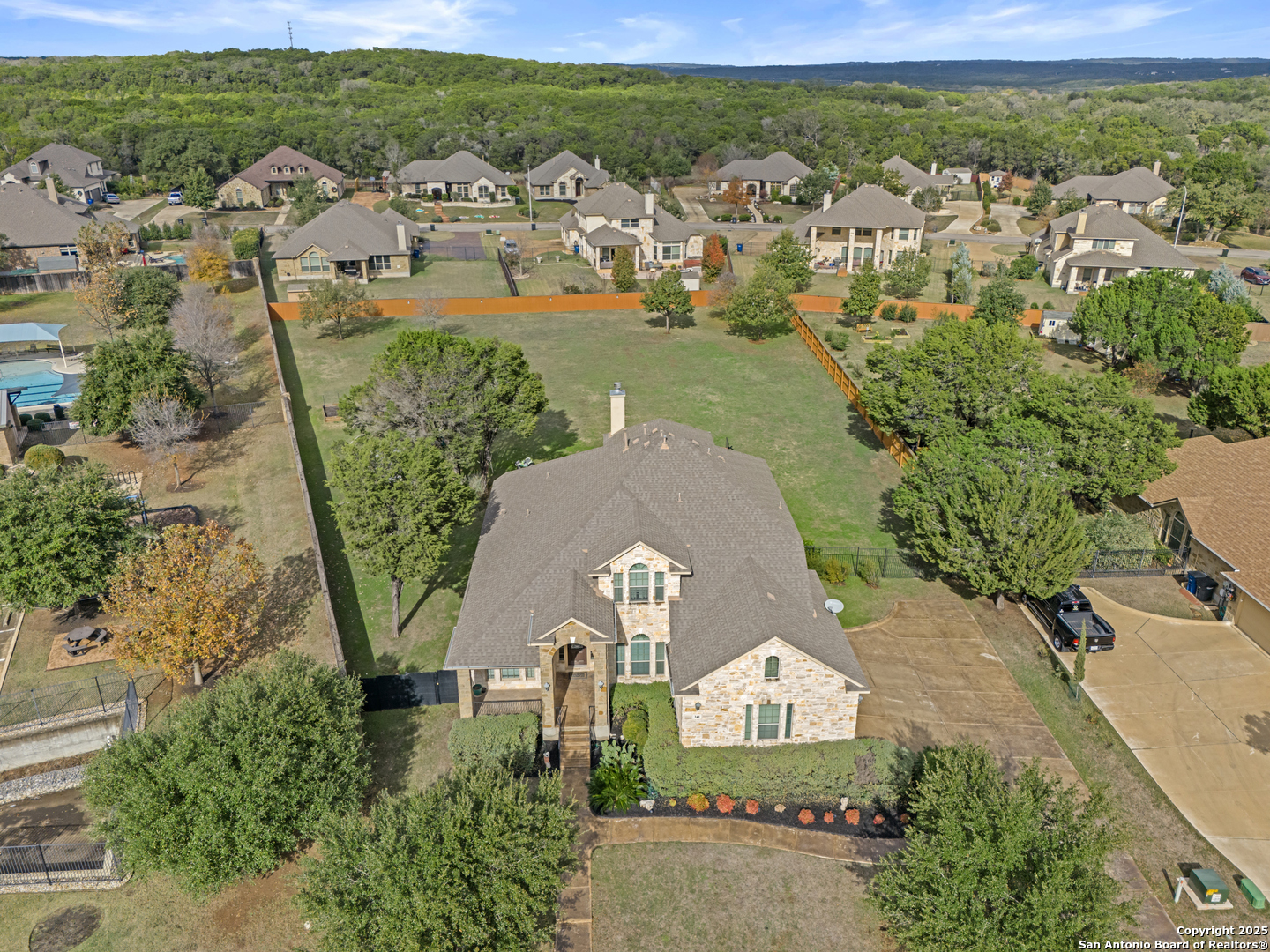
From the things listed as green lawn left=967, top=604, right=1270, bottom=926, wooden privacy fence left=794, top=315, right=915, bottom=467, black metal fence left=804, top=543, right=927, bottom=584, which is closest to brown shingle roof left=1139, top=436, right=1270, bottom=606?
green lawn left=967, top=604, right=1270, bottom=926

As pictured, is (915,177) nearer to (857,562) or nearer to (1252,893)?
(857,562)

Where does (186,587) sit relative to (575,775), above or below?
above

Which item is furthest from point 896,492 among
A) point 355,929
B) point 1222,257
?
point 1222,257

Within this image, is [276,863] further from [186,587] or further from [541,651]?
[186,587]

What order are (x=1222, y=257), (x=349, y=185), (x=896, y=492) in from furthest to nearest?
1. (x=349, y=185)
2. (x=1222, y=257)
3. (x=896, y=492)

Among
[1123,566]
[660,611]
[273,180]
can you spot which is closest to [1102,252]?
[1123,566]

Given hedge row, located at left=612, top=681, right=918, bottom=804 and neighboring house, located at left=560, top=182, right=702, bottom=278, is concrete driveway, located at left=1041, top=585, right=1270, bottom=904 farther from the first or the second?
neighboring house, located at left=560, top=182, right=702, bottom=278

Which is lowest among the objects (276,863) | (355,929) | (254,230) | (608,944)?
(608,944)
